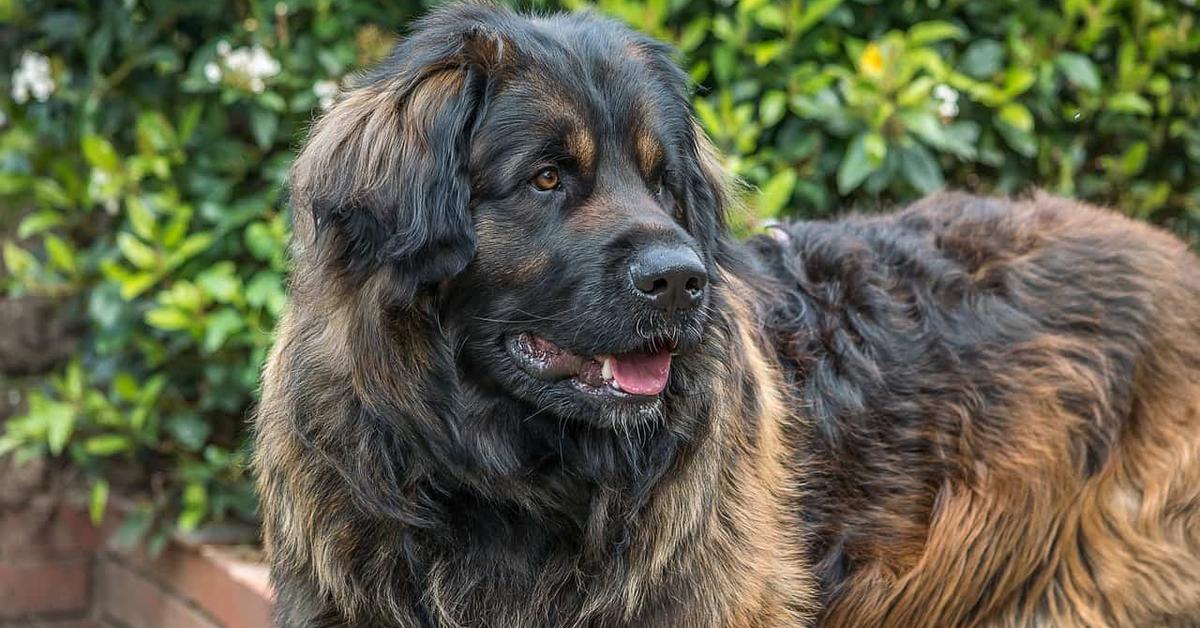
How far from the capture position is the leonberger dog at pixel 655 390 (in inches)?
116

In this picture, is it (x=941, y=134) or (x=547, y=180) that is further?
(x=941, y=134)

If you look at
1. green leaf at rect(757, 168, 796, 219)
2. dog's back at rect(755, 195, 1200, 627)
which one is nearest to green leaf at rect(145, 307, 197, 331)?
green leaf at rect(757, 168, 796, 219)

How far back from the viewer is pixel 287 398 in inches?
126

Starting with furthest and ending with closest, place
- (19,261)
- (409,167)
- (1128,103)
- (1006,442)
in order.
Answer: (19,261) < (1128,103) < (1006,442) < (409,167)

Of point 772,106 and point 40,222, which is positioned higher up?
point 772,106

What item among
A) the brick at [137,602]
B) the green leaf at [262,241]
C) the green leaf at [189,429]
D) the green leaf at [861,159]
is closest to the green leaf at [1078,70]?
the green leaf at [861,159]

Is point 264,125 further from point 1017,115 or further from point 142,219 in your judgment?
point 1017,115

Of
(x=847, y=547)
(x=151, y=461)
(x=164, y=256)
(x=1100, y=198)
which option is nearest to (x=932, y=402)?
(x=847, y=547)

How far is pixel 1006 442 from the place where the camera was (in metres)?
3.65

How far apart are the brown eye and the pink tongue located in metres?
0.38

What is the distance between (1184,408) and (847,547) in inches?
37.6

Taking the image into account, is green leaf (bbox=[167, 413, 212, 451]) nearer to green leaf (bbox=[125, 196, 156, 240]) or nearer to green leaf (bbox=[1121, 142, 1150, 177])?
green leaf (bbox=[125, 196, 156, 240])

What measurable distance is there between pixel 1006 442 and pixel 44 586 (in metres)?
4.30

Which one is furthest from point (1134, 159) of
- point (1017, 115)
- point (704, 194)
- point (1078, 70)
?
point (704, 194)
